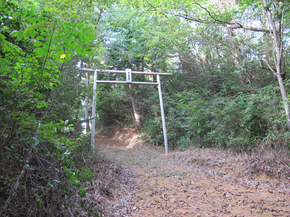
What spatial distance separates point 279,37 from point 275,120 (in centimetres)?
226

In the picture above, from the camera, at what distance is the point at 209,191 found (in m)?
3.57

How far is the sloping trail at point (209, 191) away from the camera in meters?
2.80

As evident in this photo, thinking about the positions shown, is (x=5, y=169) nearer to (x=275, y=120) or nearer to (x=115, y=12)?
(x=275, y=120)

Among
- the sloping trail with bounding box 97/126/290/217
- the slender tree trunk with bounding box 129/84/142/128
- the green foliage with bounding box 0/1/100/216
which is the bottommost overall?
the sloping trail with bounding box 97/126/290/217

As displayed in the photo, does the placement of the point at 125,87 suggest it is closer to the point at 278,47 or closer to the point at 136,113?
the point at 136,113

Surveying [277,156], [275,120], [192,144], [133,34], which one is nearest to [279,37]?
→ [275,120]

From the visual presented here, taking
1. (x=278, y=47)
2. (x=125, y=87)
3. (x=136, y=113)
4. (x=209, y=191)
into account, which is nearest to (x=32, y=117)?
(x=209, y=191)

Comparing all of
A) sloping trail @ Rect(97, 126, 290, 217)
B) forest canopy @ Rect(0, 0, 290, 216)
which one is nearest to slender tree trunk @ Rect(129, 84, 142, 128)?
forest canopy @ Rect(0, 0, 290, 216)

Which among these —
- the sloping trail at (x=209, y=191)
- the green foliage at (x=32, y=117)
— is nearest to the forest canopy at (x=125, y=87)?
the green foliage at (x=32, y=117)

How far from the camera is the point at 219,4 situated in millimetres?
7641

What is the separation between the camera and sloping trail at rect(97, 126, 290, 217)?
2803mm

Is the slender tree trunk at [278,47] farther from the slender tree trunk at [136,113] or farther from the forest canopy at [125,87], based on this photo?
the slender tree trunk at [136,113]

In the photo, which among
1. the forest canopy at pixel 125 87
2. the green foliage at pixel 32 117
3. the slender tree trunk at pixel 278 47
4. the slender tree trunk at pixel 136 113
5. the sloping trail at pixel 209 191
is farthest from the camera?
the slender tree trunk at pixel 136 113

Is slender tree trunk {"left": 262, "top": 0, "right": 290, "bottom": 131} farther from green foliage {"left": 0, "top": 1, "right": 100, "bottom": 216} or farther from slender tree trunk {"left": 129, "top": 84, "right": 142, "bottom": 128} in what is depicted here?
slender tree trunk {"left": 129, "top": 84, "right": 142, "bottom": 128}
